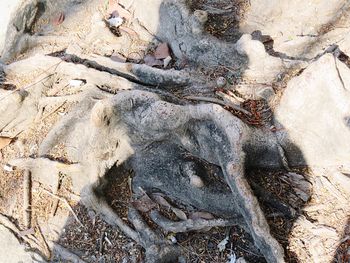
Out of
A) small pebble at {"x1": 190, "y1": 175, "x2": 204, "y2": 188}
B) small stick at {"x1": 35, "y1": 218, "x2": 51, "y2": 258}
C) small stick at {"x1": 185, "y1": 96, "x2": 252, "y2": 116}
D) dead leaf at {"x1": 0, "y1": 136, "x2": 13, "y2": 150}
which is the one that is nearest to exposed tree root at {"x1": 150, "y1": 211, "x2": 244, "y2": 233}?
small pebble at {"x1": 190, "y1": 175, "x2": 204, "y2": 188}

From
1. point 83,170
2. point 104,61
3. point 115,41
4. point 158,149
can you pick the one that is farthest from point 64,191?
point 115,41

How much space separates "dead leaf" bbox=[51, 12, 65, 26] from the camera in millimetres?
6008

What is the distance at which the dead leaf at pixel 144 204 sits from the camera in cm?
429

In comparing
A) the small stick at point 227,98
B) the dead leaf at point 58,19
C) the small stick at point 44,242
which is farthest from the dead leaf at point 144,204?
the dead leaf at point 58,19

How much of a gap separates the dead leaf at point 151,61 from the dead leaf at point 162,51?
0.15ft

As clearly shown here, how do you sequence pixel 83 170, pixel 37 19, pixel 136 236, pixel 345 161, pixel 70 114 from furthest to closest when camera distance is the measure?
1. pixel 37 19
2. pixel 70 114
3. pixel 83 170
4. pixel 136 236
5. pixel 345 161

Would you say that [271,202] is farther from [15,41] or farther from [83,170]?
[15,41]

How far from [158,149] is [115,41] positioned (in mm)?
1824

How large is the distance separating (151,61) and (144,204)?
5.54 feet

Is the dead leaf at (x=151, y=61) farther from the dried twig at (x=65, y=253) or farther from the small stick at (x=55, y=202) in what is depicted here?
the dried twig at (x=65, y=253)

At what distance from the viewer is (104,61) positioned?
16.8 ft

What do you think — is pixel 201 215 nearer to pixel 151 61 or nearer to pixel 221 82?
pixel 221 82

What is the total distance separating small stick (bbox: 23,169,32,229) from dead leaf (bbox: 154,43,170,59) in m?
1.86

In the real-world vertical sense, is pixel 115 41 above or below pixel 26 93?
above
